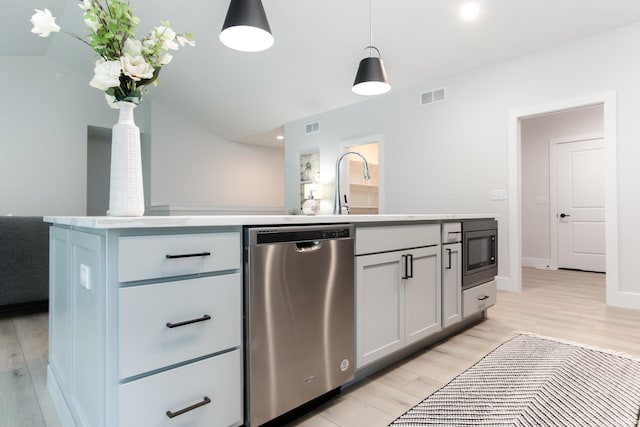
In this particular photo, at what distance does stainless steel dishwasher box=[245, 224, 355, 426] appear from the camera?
1.24 metres

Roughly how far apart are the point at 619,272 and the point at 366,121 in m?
3.65

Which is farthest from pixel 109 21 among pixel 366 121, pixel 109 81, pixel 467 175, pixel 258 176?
pixel 258 176

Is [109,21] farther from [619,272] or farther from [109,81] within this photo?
[619,272]

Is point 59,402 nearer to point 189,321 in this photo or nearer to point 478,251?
point 189,321

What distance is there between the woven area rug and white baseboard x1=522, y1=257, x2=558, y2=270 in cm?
427

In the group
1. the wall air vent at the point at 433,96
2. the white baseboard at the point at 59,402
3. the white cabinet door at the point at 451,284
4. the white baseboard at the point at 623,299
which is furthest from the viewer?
the wall air vent at the point at 433,96

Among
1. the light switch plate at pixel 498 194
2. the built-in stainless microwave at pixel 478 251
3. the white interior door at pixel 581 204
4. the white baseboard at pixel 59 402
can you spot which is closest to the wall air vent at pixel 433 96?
the light switch plate at pixel 498 194

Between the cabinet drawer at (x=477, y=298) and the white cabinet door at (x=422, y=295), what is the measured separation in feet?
1.23

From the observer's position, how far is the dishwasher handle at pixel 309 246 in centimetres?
139

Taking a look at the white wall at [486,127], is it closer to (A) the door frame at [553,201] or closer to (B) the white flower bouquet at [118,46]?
(A) the door frame at [553,201]

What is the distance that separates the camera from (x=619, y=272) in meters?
3.36

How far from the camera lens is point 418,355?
2.14 m

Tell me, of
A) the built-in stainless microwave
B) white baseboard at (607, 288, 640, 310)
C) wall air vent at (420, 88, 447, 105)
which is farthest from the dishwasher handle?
wall air vent at (420, 88, 447, 105)

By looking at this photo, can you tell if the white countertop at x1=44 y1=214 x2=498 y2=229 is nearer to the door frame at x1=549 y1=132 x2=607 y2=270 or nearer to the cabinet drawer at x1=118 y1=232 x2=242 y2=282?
the cabinet drawer at x1=118 y1=232 x2=242 y2=282
